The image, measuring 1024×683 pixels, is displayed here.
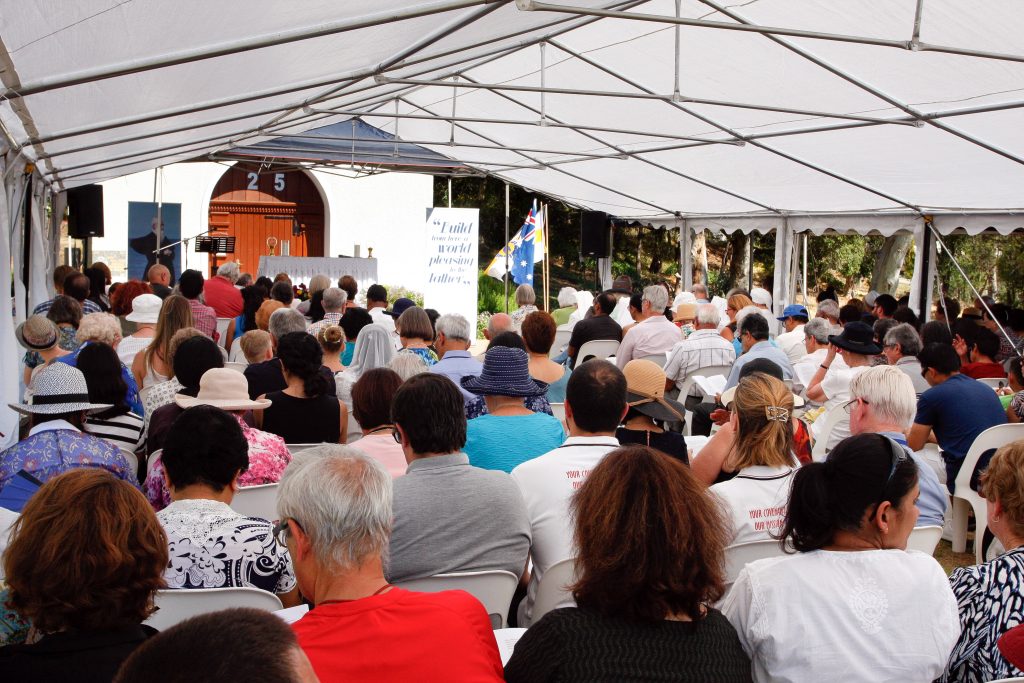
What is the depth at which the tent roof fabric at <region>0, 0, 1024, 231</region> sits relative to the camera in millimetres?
4105

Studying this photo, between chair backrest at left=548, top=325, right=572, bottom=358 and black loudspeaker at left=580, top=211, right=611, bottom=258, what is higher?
black loudspeaker at left=580, top=211, right=611, bottom=258

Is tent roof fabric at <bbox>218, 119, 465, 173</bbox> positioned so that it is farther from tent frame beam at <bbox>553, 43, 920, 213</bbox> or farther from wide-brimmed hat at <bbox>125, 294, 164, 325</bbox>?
wide-brimmed hat at <bbox>125, 294, 164, 325</bbox>

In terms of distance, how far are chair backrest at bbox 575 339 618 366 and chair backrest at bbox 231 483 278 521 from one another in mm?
4491

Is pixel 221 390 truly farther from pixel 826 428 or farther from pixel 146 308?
pixel 826 428

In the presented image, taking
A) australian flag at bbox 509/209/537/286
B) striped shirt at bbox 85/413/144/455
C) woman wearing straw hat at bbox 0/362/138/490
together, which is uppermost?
australian flag at bbox 509/209/537/286

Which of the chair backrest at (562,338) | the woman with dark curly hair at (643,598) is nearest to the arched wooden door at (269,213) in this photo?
the chair backrest at (562,338)

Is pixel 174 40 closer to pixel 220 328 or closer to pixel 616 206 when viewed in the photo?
pixel 220 328

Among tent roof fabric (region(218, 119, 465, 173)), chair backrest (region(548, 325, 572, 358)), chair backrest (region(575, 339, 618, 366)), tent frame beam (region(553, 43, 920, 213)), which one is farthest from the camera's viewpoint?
tent roof fabric (region(218, 119, 465, 173))

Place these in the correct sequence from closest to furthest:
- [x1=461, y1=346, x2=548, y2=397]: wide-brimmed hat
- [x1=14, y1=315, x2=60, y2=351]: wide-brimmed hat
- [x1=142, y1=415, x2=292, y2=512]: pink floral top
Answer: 1. [x1=142, y1=415, x2=292, y2=512]: pink floral top
2. [x1=461, y1=346, x2=548, y2=397]: wide-brimmed hat
3. [x1=14, y1=315, x2=60, y2=351]: wide-brimmed hat

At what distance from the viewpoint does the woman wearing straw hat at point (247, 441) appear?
325 centimetres

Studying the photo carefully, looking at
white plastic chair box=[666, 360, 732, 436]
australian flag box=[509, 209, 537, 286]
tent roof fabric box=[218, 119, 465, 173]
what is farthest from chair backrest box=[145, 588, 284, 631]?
tent roof fabric box=[218, 119, 465, 173]

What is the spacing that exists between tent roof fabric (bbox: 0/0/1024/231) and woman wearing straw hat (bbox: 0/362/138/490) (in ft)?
3.91

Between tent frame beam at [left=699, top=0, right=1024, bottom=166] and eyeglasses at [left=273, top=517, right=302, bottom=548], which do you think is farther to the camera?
tent frame beam at [left=699, top=0, right=1024, bottom=166]

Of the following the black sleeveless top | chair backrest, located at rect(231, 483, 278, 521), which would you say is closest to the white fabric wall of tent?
the black sleeveless top
